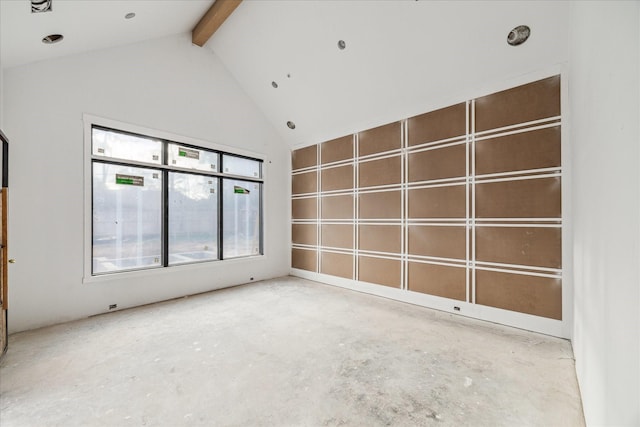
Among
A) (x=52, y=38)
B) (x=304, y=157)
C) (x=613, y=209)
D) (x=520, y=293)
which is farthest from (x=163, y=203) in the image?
(x=520, y=293)

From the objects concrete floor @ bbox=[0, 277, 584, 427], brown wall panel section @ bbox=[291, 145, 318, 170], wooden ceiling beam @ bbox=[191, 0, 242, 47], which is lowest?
concrete floor @ bbox=[0, 277, 584, 427]

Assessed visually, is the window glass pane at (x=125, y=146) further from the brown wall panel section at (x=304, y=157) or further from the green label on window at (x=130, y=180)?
the brown wall panel section at (x=304, y=157)

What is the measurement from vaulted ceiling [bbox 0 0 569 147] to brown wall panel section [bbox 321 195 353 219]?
1.34m

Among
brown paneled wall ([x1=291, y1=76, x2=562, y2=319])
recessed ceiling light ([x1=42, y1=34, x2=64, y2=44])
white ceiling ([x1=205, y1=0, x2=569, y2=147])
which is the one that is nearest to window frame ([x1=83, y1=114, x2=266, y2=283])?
recessed ceiling light ([x1=42, y1=34, x2=64, y2=44])

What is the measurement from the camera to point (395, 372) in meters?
2.43

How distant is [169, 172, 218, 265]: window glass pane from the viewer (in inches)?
183

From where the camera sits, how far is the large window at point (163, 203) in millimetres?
3957

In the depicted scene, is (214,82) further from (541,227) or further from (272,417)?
(541,227)

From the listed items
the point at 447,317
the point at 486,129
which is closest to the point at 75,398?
the point at 447,317

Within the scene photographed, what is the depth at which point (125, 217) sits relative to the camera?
4160 mm

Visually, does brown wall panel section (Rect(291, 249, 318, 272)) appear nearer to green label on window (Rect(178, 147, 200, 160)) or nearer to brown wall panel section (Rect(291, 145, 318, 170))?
brown wall panel section (Rect(291, 145, 318, 170))

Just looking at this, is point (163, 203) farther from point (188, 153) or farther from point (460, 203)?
point (460, 203)

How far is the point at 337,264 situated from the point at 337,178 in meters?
1.75

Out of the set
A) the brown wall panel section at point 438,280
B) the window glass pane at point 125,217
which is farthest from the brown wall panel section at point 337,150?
the window glass pane at point 125,217
